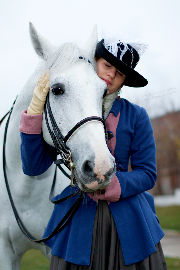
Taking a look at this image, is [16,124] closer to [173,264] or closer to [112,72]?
[112,72]

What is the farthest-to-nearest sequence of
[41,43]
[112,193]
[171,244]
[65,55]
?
[171,244], [41,43], [65,55], [112,193]

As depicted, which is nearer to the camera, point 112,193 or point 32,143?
point 112,193

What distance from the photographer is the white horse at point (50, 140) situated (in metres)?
1.71

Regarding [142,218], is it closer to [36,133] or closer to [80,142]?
[80,142]

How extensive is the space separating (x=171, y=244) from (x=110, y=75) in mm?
8134

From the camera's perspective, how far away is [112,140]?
2.00 m

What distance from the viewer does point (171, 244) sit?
9.14 m

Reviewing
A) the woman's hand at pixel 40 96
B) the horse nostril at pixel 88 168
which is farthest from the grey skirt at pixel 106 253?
the woman's hand at pixel 40 96

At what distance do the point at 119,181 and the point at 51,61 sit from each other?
35.0 inches

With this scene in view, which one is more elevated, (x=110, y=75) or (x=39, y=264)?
(x=110, y=75)

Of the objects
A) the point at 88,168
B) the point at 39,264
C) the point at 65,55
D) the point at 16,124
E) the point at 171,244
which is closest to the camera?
the point at 88,168

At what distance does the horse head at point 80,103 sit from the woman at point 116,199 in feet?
0.35

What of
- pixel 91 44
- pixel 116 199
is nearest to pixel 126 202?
pixel 116 199

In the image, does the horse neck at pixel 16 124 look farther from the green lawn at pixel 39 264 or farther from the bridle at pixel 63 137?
the green lawn at pixel 39 264
